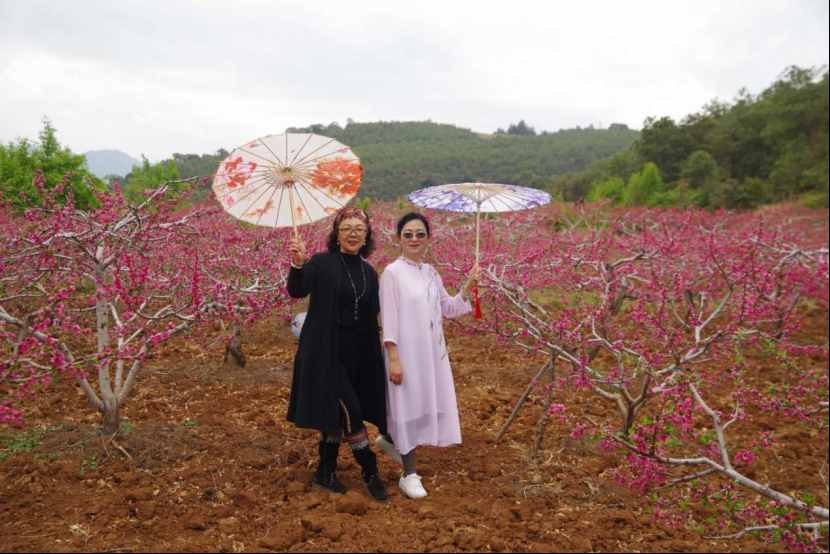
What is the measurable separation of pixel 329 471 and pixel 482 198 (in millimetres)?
1842

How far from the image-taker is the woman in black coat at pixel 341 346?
2.72m

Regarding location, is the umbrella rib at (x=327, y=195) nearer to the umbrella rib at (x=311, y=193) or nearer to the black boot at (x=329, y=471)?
the umbrella rib at (x=311, y=193)

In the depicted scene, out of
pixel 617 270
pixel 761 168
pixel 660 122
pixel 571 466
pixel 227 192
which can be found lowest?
pixel 571 466

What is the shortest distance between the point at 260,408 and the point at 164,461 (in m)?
1.14

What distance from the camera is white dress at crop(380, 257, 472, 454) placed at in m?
2.82

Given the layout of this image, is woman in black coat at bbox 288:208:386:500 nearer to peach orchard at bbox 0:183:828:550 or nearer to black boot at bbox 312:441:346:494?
black boot at bbox 312:441:346:494

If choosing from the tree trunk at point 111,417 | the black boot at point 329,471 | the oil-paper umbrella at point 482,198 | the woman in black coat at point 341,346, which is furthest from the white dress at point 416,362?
the tree trunk at point 111,417

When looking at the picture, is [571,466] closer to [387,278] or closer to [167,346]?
[387,278]

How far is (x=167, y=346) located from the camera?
20.0 feet

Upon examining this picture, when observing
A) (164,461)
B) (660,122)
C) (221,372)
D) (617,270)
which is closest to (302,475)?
(164,461)

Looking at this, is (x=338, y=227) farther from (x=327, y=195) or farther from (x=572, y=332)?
(x=572, y=332)

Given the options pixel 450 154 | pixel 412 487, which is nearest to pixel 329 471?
pixel 412 487

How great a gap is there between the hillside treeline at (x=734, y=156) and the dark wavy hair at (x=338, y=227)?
31.1ft

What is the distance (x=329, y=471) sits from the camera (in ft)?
9.84
